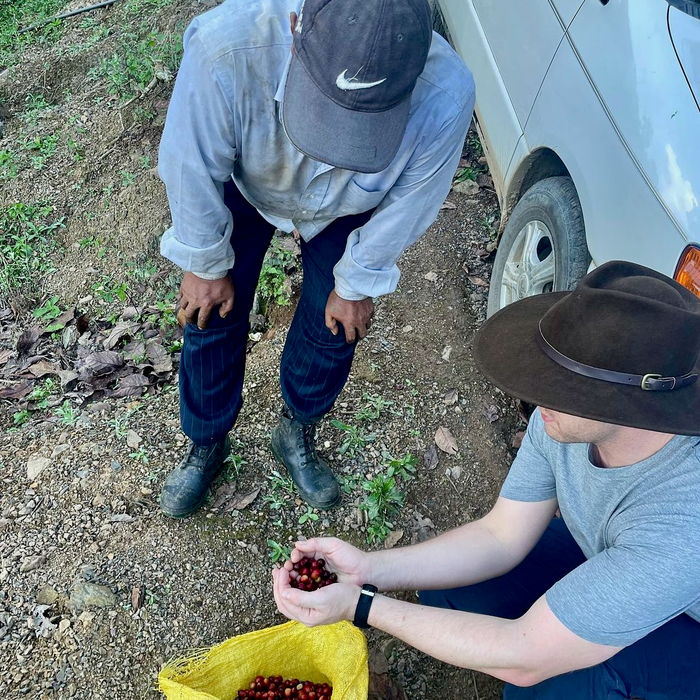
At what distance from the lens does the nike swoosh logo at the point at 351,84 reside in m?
1.69

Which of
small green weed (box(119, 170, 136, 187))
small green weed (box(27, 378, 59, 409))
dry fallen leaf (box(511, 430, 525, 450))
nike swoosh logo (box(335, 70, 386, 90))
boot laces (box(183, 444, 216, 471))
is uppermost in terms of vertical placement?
nike swoosh logo (box(335, 70, 386, 90))

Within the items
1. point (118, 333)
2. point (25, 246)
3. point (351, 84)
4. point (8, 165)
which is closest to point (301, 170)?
point (351, 84)

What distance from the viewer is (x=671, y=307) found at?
161cm

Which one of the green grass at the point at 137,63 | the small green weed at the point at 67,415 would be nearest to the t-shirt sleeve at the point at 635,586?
the small green weed at the point at 67,415

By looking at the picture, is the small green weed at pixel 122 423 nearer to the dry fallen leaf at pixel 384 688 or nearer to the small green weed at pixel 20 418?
the small green weed at pixel 20 418

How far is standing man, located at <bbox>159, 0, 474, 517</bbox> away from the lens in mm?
1705

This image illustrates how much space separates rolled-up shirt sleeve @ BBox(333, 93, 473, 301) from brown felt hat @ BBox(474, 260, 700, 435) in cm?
64

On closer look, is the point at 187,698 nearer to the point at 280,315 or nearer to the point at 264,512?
the point at 264,512

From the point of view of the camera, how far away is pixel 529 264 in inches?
141

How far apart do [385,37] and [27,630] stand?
2.50m

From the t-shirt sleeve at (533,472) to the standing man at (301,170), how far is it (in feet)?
2.34

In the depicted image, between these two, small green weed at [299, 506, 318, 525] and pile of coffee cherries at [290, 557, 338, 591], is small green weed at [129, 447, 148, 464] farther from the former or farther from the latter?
pile of coffee cherries at [290, 557, 338, 591]

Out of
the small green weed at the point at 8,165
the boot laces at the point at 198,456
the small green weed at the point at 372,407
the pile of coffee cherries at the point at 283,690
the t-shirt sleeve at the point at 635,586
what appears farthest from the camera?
the small green weed at the point at 8,165

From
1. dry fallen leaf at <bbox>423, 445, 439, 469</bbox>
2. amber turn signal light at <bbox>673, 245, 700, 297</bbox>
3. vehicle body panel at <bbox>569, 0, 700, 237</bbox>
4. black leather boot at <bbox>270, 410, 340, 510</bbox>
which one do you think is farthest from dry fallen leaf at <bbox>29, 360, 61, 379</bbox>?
amber turn signal light at <bbox>673, 245, 700, 297</bbox>
